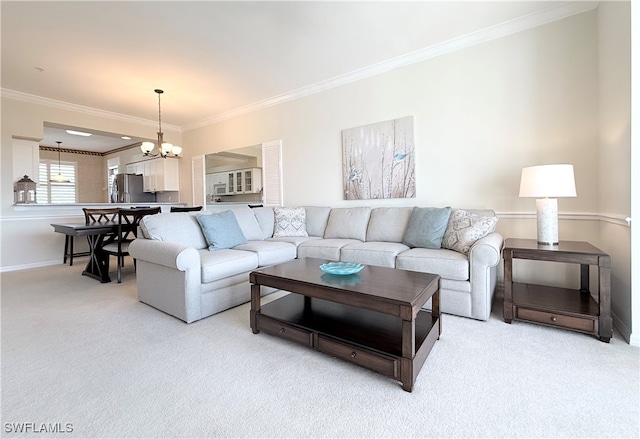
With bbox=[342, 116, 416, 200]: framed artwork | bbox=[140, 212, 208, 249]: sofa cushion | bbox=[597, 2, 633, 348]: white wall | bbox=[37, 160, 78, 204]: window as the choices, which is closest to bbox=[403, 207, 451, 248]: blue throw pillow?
bbox=[342, 116, 416, 200]: framed artwork

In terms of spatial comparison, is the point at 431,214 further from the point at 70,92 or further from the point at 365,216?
the point at 70,92

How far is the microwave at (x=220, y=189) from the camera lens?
224 inches

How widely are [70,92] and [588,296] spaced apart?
669 cm

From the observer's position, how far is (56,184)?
7.68 metres

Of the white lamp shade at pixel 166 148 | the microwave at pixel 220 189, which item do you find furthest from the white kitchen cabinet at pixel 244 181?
the white lamp shade at pixel 166 148

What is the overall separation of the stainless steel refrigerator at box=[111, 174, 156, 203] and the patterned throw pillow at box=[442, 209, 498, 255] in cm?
718

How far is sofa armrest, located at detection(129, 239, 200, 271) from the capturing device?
88.7 inches

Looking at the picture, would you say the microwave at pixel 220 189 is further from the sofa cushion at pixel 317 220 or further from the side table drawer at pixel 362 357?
the side table drawer at pixel 362 357

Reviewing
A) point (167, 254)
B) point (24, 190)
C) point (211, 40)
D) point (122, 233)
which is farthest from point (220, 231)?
point (24, 190)

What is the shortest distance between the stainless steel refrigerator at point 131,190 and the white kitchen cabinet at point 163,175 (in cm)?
50

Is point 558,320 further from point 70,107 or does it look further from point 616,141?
point 70,107

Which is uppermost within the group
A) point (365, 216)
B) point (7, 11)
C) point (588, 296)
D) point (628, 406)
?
point (7, 11)

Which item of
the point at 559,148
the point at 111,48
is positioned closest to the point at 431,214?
the point at 559,148

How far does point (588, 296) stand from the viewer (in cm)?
230
